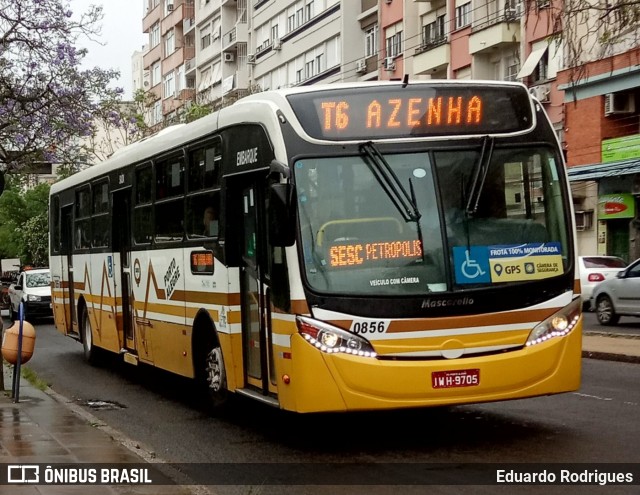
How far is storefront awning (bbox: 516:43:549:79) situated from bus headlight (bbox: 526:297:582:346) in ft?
97.2

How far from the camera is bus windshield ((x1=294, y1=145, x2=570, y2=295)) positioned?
29.8ft

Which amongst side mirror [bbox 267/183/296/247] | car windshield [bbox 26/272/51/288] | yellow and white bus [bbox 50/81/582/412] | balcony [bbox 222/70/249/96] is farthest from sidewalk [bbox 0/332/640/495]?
balcony [bbox 222/70/249/96]

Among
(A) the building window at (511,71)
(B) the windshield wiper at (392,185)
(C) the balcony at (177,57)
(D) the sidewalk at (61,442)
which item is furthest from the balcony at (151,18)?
(B) the windshield wiper at (392,185)

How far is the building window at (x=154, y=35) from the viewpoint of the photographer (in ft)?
295

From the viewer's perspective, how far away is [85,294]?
18.5 metres

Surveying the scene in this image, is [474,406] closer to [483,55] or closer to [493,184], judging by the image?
[493,184]

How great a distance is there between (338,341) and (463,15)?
35.8m

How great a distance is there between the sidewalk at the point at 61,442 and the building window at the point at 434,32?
33.9 meters

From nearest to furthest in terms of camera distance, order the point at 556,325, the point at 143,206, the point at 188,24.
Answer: the point at 556,325 → the point at 143,206 → the point at 188,24

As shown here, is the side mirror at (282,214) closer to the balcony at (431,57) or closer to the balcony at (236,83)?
the balcony at (431,57)

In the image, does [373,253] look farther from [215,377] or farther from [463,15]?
[463,15]

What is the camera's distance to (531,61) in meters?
38.4

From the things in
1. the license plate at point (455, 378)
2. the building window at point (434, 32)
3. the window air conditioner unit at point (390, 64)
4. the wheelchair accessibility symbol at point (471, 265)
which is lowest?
the license plate at point (455, 378)

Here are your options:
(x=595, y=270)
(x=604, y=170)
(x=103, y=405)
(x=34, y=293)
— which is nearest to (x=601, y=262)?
(x=595, y=270)
